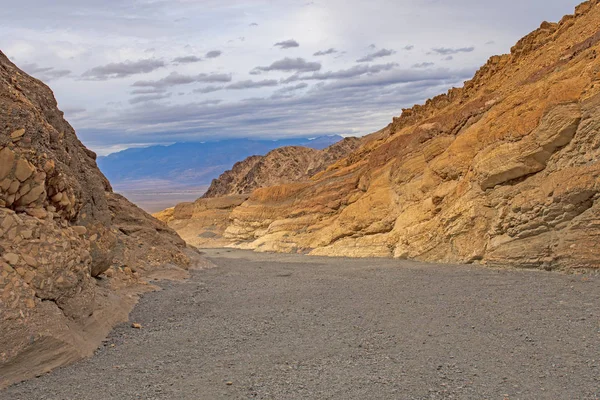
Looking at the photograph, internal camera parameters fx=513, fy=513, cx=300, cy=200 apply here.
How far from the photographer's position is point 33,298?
6113 mm

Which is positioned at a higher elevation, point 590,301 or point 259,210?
point 259,210

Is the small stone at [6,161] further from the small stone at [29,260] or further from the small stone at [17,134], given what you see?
the small stone at [29,260]

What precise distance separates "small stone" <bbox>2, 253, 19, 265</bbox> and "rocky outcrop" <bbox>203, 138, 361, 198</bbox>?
3885 centimetres

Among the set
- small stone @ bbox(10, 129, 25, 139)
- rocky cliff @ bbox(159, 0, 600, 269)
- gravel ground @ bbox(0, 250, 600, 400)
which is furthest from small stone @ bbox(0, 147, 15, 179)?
rocky cliff @ bbox(159, 0, 600, 269)

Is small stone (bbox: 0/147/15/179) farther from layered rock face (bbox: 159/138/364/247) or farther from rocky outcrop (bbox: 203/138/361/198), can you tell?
rocky outcrop (bbox: 203/138/361/198)

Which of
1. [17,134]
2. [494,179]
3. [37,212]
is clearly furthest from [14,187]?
[494,179]

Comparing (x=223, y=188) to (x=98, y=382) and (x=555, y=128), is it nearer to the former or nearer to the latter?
(x=555, y=128)

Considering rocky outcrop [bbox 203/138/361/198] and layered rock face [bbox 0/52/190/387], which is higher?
rocky outcrop [bbox 203/138/361/198]

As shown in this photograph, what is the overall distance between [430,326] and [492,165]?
7.04 m

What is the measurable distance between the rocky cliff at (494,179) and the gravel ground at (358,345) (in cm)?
153

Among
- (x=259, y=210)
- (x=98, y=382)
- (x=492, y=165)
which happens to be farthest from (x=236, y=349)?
(x=259, y=210)

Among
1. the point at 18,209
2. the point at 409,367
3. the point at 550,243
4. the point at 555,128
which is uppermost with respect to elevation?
the point at 555,128

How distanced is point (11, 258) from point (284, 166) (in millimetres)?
42715

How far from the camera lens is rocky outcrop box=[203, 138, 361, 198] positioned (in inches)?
1845
